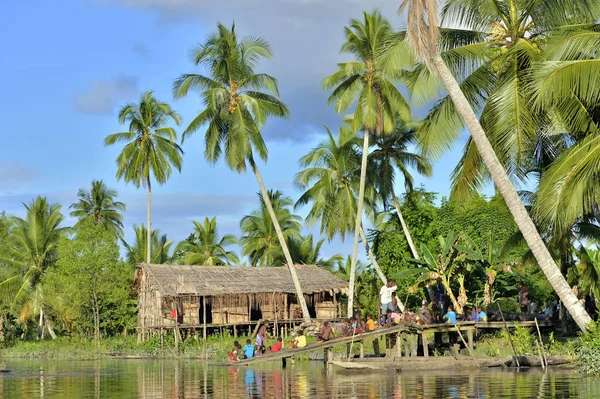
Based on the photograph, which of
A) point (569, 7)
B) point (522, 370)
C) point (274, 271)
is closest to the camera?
point (569, 7)

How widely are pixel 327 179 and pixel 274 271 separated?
6.68 metres

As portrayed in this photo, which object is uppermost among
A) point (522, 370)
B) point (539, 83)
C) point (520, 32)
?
point (520, 32)

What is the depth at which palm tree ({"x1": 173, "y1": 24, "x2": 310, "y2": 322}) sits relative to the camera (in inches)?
1265

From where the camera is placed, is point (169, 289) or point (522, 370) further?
point (169, 289)

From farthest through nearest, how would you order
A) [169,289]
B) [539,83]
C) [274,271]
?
[274,271] → [169,289] → [539,83]

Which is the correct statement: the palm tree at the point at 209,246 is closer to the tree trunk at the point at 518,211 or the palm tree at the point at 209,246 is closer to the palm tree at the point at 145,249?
the palm tree at the point at 145,249

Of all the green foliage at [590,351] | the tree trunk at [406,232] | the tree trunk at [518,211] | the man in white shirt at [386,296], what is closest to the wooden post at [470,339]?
the man in white shirt at [386,296]

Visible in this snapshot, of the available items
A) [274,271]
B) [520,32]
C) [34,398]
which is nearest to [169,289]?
[274,271]

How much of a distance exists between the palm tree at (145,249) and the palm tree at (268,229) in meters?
5.58

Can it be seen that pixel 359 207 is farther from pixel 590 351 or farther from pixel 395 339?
pixel 590 351

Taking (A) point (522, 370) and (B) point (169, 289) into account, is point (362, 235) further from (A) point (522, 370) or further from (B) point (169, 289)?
(A) point (522, 370)

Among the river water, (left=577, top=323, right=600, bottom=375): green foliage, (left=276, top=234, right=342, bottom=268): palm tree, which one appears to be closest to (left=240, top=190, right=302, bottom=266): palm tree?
(left=276, top=234, right=342, bottom=268): palm tree

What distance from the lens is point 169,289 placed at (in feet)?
119

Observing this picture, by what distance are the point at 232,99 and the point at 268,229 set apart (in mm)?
15046
